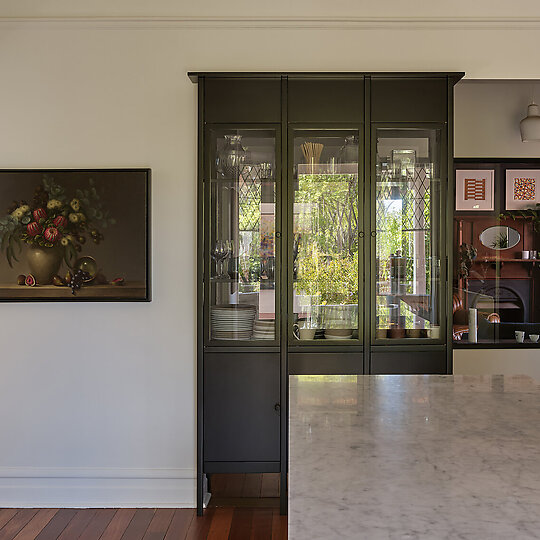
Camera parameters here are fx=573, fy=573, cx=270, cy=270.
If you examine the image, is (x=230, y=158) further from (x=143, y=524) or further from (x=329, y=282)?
(x=143, y=524)

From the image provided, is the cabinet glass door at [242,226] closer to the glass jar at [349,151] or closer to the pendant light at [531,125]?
the glass jar at [349,151]

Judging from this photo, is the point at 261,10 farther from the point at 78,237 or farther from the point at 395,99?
the point at 78,237

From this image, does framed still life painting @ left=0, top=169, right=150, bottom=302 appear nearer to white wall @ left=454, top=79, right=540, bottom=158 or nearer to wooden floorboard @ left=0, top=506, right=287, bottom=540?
wooden floorboard @ left=0, top=506, right=287, bottom=540

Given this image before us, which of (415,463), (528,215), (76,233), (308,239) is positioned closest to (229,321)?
(308,239)

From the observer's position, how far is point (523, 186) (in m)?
4.22

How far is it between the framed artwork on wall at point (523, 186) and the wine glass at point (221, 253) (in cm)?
233

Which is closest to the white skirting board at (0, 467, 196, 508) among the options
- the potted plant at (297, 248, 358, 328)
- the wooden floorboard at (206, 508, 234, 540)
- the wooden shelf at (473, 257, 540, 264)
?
the wooden floorboard at (206, 508, 234, 540)

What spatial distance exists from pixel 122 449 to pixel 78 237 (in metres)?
1.21

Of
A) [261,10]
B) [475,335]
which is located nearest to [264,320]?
[261,10]

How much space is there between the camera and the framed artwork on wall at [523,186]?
421 centimetres

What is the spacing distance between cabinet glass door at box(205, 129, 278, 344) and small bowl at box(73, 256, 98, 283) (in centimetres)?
65

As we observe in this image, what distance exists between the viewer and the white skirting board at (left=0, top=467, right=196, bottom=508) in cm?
320

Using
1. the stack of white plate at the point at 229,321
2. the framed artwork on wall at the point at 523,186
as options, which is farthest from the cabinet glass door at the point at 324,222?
the framed artwork on wall at the point at 523,186

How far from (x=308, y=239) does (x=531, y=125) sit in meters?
2.01
